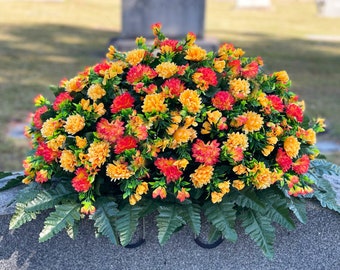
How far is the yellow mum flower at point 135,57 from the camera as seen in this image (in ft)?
8.04

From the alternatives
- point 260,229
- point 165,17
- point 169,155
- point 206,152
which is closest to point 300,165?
point 260,229

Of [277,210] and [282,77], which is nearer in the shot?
[277,210]

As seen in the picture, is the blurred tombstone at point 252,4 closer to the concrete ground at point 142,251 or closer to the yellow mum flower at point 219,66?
the yellow mum flower at point 219,66

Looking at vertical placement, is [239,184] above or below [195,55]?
below

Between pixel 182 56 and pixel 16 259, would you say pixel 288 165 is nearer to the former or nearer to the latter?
pixel 182 56

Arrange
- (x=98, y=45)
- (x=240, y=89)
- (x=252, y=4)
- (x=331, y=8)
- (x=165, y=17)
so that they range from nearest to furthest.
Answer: (x=240, y=89) → (x=165, y=17) → (x=98, y=45) → (x=331, y=8) → (x=252, y=4)

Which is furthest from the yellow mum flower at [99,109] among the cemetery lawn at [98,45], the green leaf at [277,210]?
the cemetery lawn at [98,45]

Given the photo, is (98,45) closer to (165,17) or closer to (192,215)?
(165,17)

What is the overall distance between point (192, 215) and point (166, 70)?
22.9 inches

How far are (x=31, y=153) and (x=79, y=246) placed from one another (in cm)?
55

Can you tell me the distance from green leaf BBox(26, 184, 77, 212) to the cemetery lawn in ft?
8.19

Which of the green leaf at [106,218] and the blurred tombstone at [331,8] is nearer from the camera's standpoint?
the green leaf at [106,218]

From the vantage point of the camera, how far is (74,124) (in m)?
2.25

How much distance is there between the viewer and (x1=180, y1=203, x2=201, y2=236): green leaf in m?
2.17
